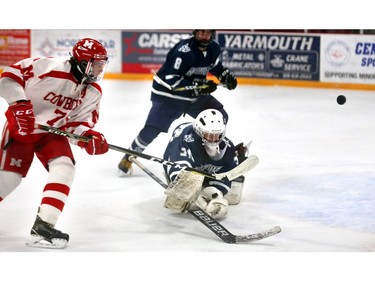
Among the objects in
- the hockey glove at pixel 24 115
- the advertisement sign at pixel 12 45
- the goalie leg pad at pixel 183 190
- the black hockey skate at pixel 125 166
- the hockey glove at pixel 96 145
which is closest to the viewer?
the hockey glove at pixel 24 115

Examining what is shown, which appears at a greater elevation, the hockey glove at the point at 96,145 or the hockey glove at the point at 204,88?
the hockey glove at the point at 204,88

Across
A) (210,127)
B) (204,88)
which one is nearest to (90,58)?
(210,127)

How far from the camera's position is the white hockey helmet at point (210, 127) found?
139 inches

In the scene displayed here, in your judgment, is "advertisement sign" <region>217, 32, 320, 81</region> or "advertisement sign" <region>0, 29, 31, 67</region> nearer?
"advertisement sign" <region>0, 29, 31, 67</region>

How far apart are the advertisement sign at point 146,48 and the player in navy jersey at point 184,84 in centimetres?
297

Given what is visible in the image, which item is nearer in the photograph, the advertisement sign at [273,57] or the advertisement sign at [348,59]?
the advertisement sign at [348,59]

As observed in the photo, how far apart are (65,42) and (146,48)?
0.83 meters

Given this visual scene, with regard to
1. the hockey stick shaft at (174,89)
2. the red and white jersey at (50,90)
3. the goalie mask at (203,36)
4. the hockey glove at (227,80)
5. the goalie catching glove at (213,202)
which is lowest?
the goalie catching glove at (213,202)

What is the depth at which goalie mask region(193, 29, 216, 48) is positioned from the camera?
390 cm

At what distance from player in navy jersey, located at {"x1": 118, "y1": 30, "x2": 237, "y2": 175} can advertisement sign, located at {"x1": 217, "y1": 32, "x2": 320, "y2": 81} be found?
2.72 meters

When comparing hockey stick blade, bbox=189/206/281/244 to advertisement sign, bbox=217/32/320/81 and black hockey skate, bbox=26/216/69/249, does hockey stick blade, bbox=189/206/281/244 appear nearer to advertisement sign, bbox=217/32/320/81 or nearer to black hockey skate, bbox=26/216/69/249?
black hockey skate, bbox=26/216/69/249

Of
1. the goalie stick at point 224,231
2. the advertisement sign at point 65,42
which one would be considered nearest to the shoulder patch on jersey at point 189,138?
the goalie stick at point 224,231

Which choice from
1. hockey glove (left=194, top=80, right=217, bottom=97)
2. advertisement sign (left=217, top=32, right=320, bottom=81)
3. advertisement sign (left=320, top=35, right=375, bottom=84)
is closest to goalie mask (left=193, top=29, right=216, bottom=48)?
hockey glove (left=194, top=80, right=217, bottom=97)

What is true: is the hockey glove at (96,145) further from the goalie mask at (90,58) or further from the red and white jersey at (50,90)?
the goalie mask at (90,58)
